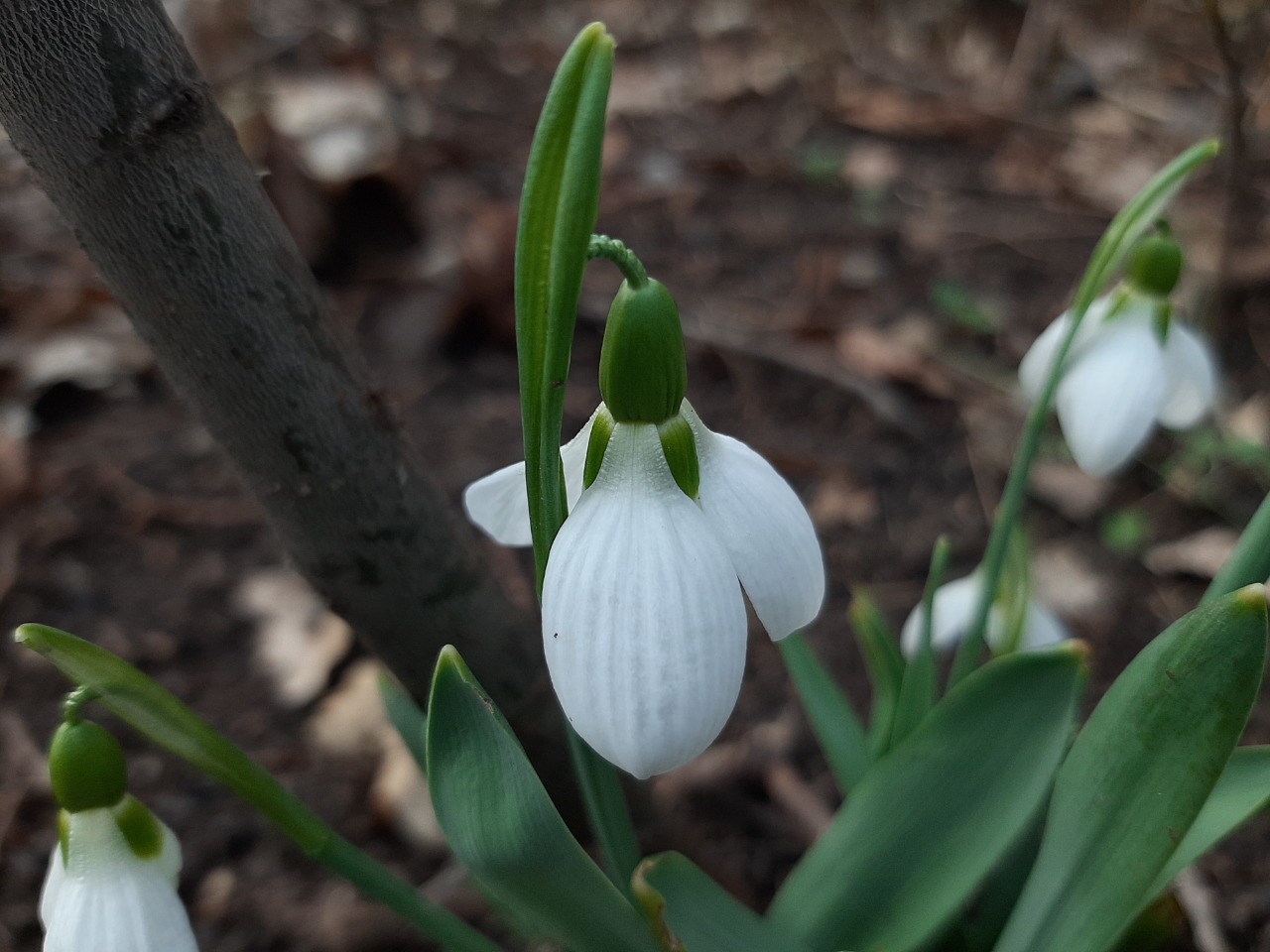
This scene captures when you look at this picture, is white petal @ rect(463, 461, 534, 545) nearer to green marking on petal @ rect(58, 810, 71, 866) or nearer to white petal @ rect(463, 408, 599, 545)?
white petal @ rect(463, 408, 599, 545)

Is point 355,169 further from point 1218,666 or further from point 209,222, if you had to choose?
point 1218,666

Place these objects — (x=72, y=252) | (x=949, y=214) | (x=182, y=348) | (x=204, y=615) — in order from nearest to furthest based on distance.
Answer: (x=182, y=348), (x=204, y=615), (x=72, y=252), (x=949, y=214)

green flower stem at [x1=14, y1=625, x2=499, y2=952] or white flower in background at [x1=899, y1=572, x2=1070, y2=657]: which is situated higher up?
green flower stem at [x1=14, y1=625, x2=499, y2=952]

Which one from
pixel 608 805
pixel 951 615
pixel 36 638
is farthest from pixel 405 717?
pixel 951 615

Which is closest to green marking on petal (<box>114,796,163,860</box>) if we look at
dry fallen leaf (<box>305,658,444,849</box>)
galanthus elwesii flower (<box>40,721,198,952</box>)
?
galanthus elwesii flower (<box>40,721,198,952</box>)

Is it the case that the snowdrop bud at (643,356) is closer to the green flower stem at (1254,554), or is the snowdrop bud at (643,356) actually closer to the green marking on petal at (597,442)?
the green marking on petal at (597,442)

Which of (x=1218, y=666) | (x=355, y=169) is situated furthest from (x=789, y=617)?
(x=355, y=169)
